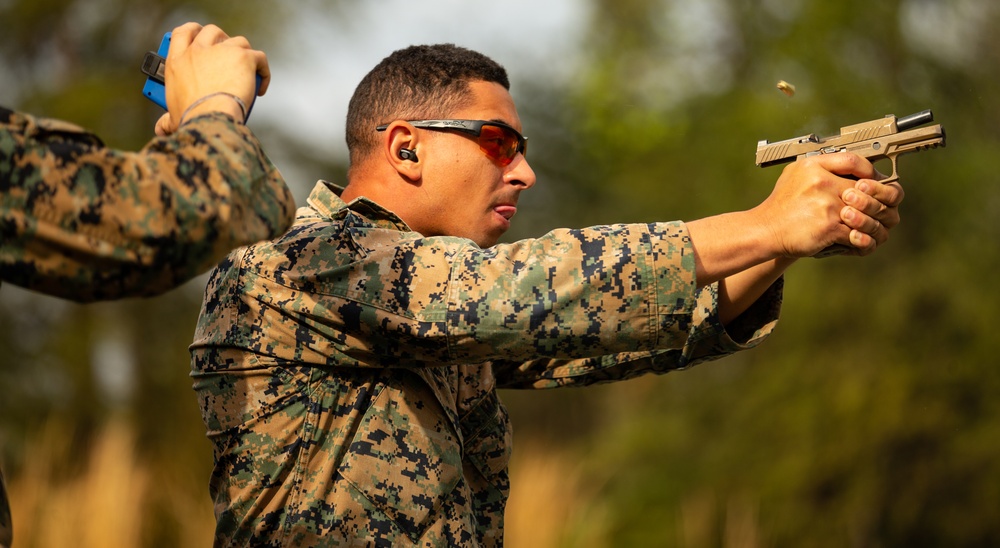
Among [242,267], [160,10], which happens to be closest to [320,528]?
[242,267]

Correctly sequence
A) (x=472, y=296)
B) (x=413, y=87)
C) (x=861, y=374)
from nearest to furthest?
(x=472, y=296)
(x=413, y=87)
(x=861, y=374)

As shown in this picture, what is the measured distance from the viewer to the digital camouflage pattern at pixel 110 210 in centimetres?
225

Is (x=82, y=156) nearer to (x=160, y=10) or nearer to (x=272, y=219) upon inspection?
(x=272, y=219)

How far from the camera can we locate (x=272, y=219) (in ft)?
8.25

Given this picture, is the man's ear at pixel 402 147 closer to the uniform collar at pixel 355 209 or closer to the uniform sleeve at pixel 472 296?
the uniform collar at pixel 355 209

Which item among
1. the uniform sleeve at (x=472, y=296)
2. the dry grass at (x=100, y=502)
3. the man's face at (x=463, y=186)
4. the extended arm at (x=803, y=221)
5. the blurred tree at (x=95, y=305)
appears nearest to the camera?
the uniform sleeve at (x=472, y=296)

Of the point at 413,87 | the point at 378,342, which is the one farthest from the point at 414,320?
the point at 413,87

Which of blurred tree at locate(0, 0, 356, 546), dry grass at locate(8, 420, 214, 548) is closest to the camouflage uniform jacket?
dry grass at locate(8, 420, 214, 548)

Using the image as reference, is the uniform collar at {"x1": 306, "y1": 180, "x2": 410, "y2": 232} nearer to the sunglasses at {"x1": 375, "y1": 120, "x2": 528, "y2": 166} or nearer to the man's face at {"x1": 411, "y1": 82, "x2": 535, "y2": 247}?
the man's face at {"x1": 411, "y1": 82, "x2": 535, "y2": 247}

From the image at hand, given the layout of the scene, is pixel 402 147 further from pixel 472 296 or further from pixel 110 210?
pixel 110 210

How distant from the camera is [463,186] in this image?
372cm

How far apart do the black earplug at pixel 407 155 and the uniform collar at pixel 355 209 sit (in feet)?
0.84

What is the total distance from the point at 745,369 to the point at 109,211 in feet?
38.9

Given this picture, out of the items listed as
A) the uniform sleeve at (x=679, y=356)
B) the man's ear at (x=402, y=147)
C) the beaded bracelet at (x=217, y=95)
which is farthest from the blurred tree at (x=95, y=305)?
the beaded bracelet at (x=217, y=95)
